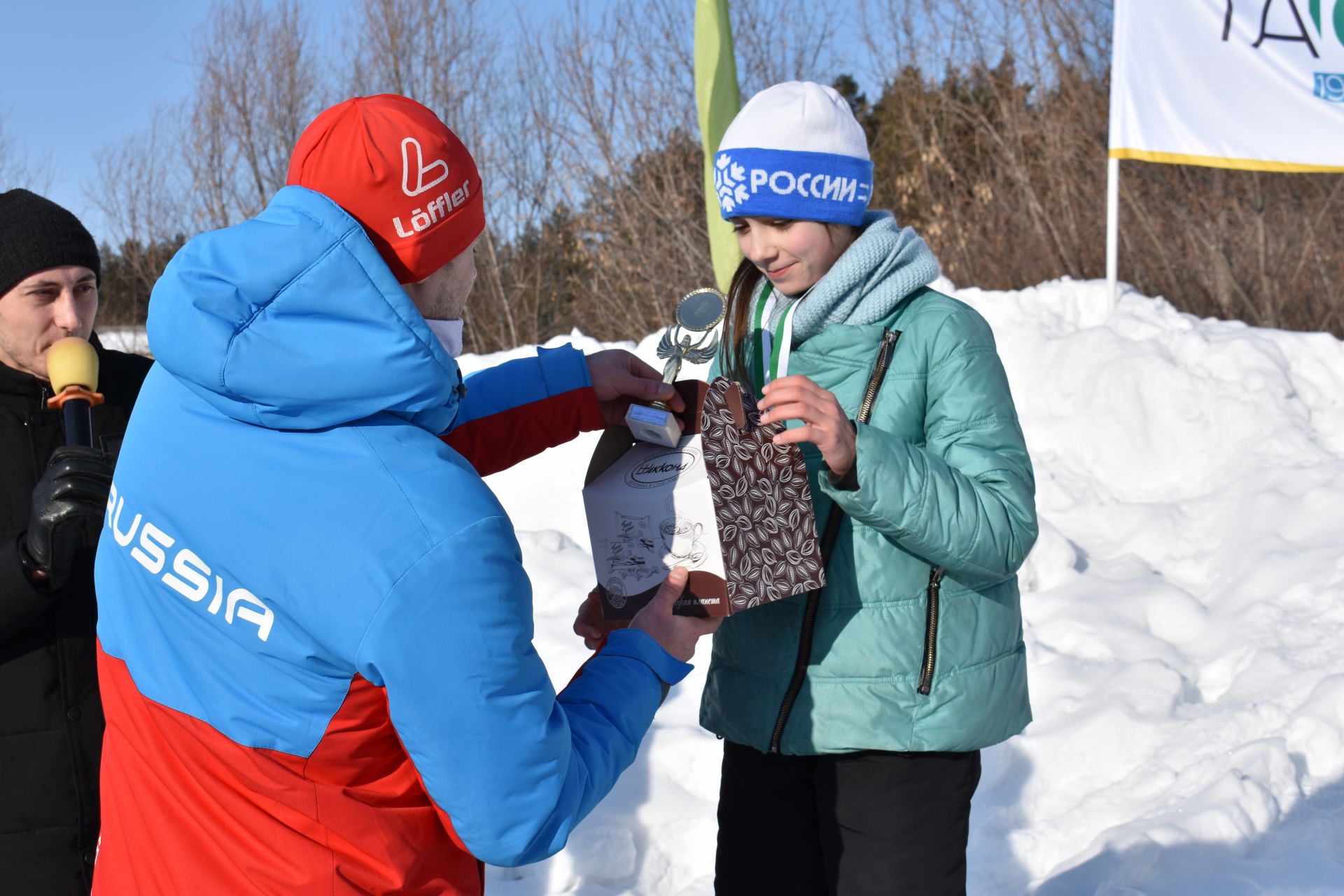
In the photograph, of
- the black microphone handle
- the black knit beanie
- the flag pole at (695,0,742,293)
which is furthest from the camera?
the flag pole at (695,0,742,293)

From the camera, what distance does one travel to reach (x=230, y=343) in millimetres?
1338

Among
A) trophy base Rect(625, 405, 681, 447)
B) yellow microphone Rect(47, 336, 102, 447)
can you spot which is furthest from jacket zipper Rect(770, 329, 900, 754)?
yellow microphone Rect(47, 336, 102, 447)

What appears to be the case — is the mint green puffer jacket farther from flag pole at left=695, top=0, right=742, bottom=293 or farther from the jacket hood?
flag pole at left=695, top=0, right=742, bottom=293

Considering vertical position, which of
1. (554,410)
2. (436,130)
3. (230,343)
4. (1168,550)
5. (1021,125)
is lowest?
(1168,550)

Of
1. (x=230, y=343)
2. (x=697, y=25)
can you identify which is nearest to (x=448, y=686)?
(x=230, y=343)

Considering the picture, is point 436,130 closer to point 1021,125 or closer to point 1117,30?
point 1117,30

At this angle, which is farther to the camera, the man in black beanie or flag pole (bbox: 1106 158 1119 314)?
flag pole (bbox: 1106 158 1119 314)

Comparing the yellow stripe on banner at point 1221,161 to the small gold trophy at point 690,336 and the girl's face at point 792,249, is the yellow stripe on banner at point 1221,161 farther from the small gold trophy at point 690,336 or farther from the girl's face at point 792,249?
the small gold trophy at point 690,336

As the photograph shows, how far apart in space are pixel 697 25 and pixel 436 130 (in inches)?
291

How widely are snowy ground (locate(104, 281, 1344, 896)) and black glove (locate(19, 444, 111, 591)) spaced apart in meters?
1.84

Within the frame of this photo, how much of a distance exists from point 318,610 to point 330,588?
0.03 m

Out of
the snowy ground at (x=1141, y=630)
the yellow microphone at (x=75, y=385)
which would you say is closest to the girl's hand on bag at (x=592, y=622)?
the yellow microphone at (x=75, y=385)

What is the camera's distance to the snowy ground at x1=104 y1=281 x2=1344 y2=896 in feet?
11.1

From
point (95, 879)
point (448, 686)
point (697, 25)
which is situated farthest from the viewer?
point (697, 25)
